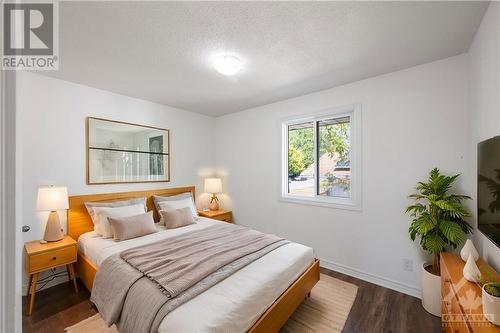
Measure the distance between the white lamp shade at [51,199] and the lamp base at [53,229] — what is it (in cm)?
16

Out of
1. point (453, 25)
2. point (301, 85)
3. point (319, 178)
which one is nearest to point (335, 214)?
point (319, 178)

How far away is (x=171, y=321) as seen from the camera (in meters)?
1.29

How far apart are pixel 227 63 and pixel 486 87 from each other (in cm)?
209

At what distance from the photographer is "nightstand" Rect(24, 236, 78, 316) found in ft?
6.88

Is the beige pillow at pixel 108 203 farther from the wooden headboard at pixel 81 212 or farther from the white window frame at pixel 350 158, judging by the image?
the white window frame at pixel 350 158

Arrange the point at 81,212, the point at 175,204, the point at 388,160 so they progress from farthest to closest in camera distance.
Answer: the point at 175,204 → the point at 81,212 → the point at 388,160

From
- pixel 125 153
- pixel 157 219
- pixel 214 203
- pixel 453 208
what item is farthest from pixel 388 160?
pixel 125 153

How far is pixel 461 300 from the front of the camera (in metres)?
1.28

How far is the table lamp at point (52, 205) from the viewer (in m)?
2.27

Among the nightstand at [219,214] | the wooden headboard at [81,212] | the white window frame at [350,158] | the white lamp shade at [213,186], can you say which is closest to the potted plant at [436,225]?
the white window frame at [350,158]

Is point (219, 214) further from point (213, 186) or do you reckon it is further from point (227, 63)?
point (227, 63)

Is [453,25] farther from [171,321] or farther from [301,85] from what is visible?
[171,321]

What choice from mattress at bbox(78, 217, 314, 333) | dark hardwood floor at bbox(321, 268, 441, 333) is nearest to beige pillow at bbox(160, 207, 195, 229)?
mattress at bbox(78, 217, 314, 333)

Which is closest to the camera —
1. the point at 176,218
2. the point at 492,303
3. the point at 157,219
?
the point at 492,303
